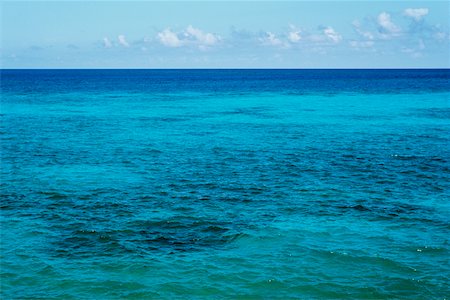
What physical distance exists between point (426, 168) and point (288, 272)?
2391 cm

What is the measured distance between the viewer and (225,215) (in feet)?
97.4

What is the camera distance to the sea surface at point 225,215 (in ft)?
71.2

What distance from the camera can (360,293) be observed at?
67.9 ft

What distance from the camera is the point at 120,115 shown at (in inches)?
3221

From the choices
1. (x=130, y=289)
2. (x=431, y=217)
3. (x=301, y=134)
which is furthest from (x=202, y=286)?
(x=301, y=134)

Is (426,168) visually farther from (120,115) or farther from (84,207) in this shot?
(120,115)

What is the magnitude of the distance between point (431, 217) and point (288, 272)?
12440 mm

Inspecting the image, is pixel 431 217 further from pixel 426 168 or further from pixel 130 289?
pixel 130 289

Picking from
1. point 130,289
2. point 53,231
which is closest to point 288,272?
point 130,289

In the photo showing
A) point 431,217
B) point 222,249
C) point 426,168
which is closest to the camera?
point 222,249

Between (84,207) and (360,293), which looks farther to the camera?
(84,207)

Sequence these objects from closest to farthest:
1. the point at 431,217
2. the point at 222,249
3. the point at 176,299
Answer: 1. the point at 176,299
2. the point at 222,249
3. the point at 431,217

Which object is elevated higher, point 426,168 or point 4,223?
point 426,168

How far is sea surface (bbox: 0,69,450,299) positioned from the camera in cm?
2170
